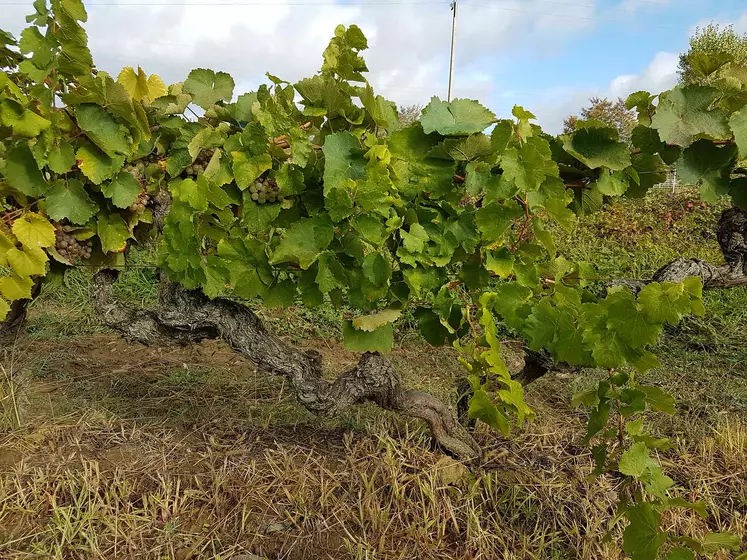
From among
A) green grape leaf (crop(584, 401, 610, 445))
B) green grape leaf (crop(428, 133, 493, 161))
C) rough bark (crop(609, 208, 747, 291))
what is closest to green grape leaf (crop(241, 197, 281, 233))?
green grape leaf (crop(428, 133, 493, 161))

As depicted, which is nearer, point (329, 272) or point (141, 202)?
point (329, 272)

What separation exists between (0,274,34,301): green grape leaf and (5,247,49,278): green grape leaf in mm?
24

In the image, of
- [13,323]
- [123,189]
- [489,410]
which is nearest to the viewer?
[489,410]

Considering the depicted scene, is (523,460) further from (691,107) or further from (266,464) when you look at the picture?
(691,107)

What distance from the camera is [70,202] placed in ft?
6.55

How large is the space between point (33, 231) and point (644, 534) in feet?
6.76

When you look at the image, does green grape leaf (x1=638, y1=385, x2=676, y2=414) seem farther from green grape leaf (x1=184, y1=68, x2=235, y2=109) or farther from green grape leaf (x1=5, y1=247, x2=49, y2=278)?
green grape leaf (x1=5, y1=247, x2=49, y2=278)

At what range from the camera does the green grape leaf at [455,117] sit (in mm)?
1553

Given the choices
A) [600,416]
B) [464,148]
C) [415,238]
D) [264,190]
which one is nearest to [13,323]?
[264,190]

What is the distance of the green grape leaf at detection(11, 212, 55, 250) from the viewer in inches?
76.6

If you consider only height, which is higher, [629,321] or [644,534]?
[629,321]

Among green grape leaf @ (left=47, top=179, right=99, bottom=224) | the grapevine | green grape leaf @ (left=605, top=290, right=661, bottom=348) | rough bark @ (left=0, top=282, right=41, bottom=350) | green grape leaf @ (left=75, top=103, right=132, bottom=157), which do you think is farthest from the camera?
rough bark @ (left=0, top=282, right=41, bottom=350)

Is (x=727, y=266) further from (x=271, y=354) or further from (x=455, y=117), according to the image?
(x=271, y=354)

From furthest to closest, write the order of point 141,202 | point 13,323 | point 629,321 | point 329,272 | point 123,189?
point 13,323, point 141,202, point 123,189, point 329,272, point 629,321
